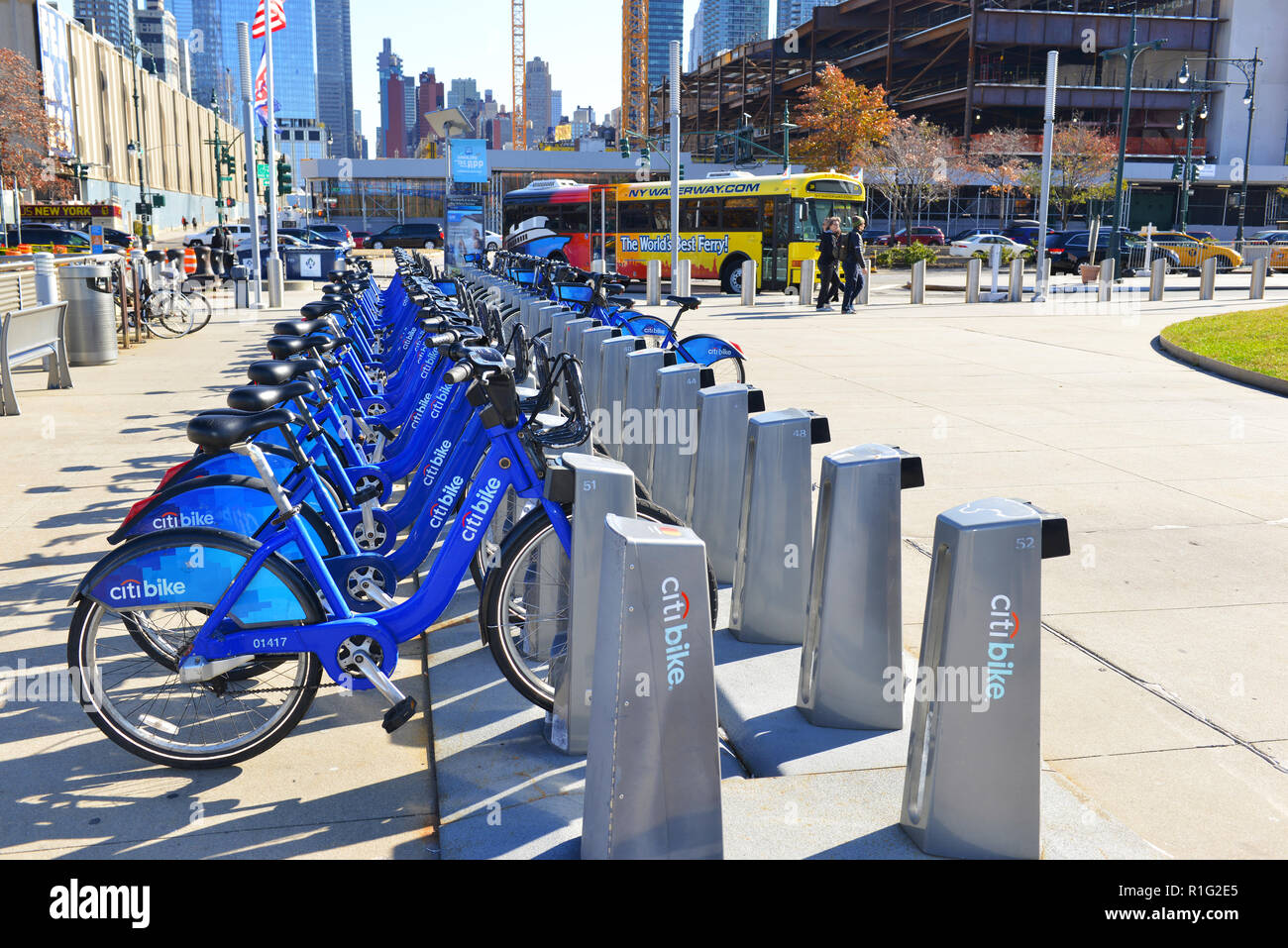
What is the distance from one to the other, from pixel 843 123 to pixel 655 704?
5371 centimetres

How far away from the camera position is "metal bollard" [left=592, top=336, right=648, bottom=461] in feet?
20.8

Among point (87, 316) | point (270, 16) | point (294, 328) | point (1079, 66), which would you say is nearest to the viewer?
point (294, 328)

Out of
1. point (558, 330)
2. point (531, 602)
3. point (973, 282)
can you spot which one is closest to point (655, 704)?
point (531, 602)

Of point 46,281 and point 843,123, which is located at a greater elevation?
point 843,123

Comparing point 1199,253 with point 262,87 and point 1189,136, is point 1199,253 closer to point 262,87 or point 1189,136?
point 1189,136

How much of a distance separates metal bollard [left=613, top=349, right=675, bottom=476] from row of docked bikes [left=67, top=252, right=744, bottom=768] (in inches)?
52.1

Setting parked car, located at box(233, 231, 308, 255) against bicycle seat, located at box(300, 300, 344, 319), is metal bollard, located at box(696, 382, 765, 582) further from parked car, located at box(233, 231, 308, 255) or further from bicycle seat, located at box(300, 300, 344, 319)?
parked car, located at box(233, 231, 308, 255)

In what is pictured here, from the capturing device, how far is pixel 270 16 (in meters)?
21.3

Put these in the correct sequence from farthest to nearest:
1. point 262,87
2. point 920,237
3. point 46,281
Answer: point 920,237 → point 262,87 → point 46,281

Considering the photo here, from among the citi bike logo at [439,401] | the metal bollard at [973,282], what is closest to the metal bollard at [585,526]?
the citi bike logo at [439,401]

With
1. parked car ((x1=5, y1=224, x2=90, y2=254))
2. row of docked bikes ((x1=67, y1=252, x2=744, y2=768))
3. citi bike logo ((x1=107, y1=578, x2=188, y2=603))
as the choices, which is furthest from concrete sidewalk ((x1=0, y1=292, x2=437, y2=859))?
parked car ((x1=5, y1=224, x2=90, y2=254))

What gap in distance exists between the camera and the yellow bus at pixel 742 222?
28266 mm

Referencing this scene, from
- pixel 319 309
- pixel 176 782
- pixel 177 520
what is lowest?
pixel 176 782
